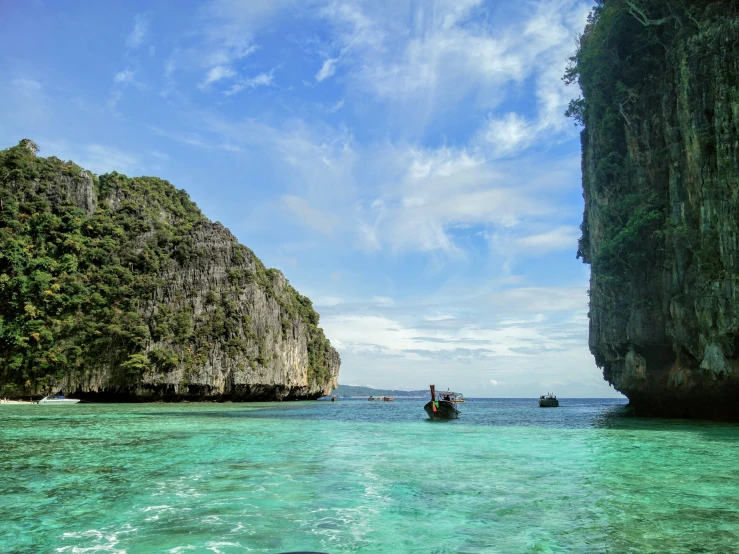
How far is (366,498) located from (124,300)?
5259 cm

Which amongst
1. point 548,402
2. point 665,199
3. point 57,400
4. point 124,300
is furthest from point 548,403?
point 57,400

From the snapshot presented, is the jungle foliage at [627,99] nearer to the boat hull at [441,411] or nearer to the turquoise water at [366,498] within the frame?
the boat hull at [441,411]

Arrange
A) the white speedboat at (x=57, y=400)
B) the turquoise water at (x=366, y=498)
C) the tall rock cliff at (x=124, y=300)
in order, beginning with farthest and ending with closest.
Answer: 1. the tall rock cliff at (x=124, y=300)
2. the white speedboat at (x=57, y=400)
3. the turquoise water at (x=366, y=498)

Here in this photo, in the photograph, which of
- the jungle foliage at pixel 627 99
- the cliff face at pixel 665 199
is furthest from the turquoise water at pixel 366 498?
the jungle foliage at pixel 627 99

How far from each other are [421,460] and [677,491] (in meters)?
5.90

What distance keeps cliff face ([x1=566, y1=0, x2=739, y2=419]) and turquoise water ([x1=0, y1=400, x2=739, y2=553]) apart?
944 cm

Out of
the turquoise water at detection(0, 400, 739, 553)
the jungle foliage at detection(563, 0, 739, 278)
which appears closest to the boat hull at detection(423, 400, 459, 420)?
the jungle foliage at detection(563, 0, 739, 278)

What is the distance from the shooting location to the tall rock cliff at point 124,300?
49.4 meters

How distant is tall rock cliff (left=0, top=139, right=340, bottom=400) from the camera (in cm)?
4944

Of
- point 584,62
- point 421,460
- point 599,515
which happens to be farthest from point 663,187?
point 599,515

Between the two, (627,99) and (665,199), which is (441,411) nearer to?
(665,199)

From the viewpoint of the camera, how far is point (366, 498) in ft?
28.4

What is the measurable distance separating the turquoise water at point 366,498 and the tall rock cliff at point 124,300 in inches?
1504

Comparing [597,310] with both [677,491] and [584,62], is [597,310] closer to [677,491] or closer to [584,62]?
[584,62]
